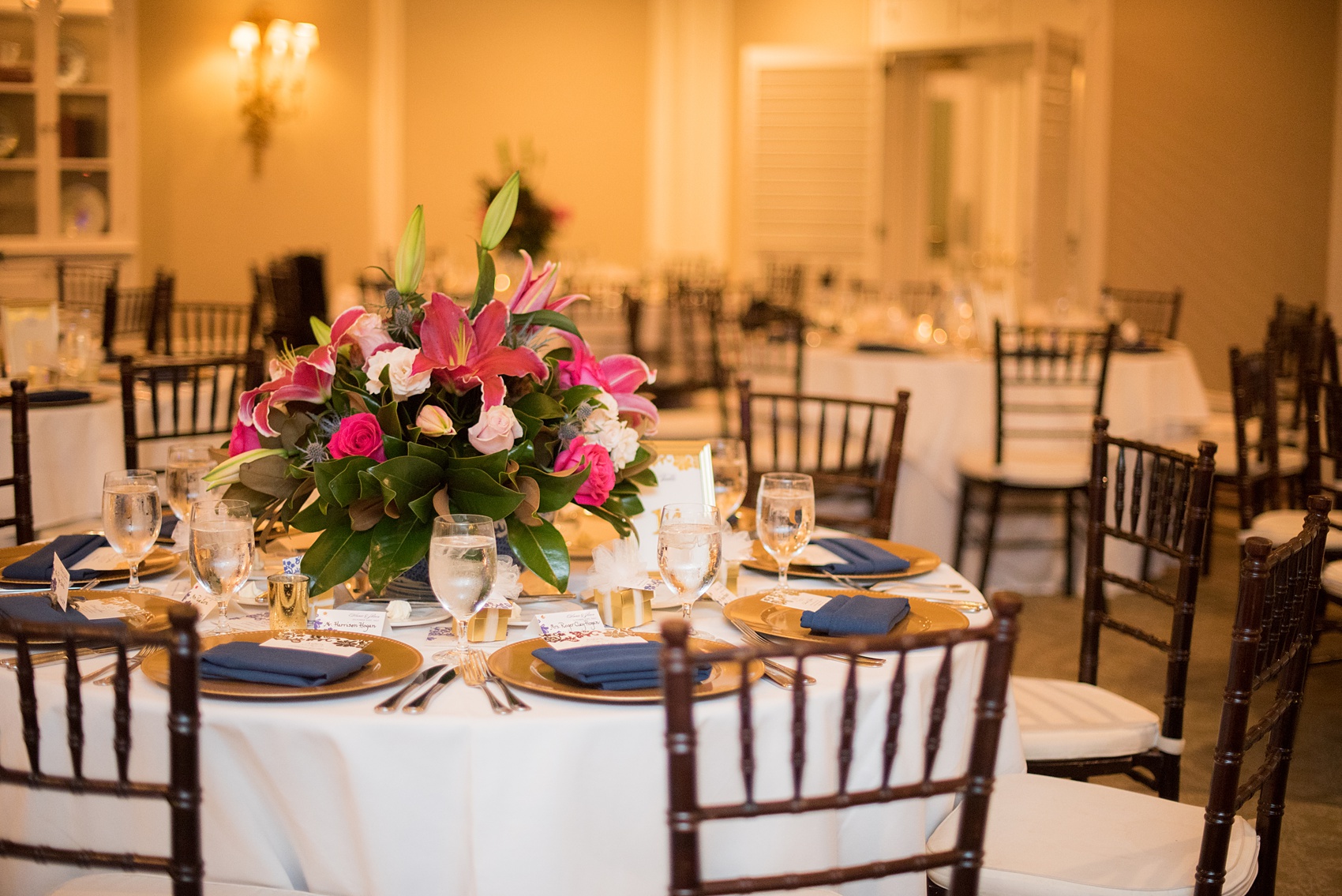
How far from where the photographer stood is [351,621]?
172 centimetres

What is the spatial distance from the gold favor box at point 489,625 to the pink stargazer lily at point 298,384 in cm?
36

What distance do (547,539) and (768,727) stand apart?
448 mm

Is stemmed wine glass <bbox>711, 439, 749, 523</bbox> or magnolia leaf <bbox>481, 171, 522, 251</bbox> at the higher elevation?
magnolia leaf <bbox>481, 171, 522, 251</bbox>

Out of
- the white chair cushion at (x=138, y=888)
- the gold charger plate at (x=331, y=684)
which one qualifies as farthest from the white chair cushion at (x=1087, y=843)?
the white chair cushion at (x=138, y=888)

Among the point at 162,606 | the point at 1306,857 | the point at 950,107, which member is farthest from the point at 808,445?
the point at 950,107

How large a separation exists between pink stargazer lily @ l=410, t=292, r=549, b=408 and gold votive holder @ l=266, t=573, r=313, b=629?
318 mm

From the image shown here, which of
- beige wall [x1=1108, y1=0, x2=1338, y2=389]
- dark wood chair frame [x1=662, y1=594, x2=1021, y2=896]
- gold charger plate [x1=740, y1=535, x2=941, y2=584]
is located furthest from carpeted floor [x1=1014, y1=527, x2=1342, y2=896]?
beige wall [x1=1108, y1=0, x2=1338, y2=389]

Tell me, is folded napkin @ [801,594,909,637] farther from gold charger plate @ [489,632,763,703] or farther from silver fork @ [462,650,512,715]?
silver fork @ [462,650,512,715]

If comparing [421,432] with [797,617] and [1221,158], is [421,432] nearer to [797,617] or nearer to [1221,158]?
[797,617]

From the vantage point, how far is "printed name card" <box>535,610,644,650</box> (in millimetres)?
1580

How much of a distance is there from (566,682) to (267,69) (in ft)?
24.6

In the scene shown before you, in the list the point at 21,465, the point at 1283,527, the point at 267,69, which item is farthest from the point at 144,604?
the point at 267,69

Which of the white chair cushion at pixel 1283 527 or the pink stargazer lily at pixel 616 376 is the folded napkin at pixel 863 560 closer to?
the pink stargazer lily at pixel 616 376

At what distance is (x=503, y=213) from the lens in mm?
1774
